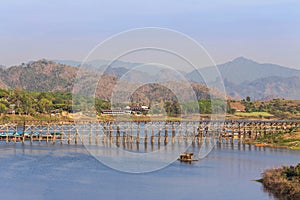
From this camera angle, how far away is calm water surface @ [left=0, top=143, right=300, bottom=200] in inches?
1323

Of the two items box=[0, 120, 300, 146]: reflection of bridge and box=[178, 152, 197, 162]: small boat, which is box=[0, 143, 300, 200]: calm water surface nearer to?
box=[178, 152, 197, 162]: small boat

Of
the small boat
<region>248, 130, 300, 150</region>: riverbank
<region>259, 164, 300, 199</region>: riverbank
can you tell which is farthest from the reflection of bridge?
<region>259, 164, 300, 199</region>: riverbank

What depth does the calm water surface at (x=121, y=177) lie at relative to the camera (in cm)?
3359

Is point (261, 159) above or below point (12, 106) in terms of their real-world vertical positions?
below

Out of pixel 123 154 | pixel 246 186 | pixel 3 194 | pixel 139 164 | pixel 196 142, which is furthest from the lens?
pixel 196 142

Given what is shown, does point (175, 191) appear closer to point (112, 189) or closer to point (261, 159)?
point (112, 189)

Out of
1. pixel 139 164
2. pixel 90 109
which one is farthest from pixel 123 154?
pixel 90 109

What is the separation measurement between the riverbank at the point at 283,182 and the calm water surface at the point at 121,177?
62cm

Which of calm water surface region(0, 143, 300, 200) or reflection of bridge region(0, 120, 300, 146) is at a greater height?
reflection of bridge region(0, 120, 300, 146)

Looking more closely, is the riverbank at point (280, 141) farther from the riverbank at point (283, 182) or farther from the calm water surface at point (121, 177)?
the riverbank at point (283, 182)

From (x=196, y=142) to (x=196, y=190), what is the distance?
104 ft

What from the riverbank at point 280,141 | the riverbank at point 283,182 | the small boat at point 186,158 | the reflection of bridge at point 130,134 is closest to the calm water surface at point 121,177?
the riverbank at point 283,182

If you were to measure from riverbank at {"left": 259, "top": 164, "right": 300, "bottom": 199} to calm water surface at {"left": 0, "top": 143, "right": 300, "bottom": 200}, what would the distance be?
617 mm

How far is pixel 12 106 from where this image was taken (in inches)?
4259
